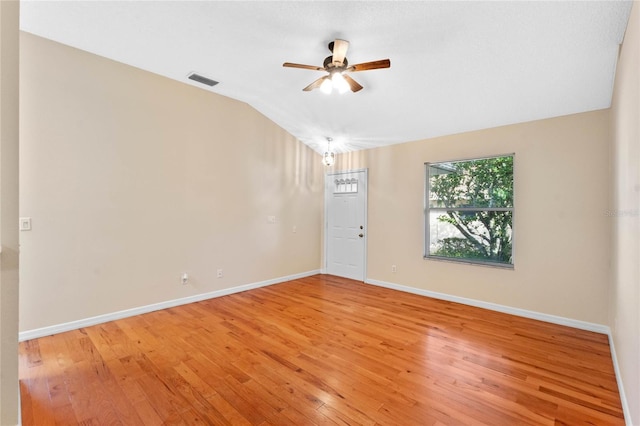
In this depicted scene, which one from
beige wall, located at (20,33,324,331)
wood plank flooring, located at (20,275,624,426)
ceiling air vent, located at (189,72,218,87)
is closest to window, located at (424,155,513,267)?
wood plank flooring, located at (20,275,624,426)

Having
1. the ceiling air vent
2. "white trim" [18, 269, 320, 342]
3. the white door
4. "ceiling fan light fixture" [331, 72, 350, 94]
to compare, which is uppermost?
the ceiling air vent

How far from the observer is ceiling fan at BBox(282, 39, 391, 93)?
255 centimetres

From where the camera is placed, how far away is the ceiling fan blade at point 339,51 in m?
2.51

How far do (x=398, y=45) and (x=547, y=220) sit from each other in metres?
2.78

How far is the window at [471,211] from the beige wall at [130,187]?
2.75 m

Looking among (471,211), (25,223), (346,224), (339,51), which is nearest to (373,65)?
(339,51)

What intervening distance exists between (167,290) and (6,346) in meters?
2.42

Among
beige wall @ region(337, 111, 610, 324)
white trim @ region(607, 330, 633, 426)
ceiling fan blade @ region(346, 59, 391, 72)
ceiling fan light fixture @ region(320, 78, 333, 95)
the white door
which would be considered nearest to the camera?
white trim @ region(607, 330, 633, 426)

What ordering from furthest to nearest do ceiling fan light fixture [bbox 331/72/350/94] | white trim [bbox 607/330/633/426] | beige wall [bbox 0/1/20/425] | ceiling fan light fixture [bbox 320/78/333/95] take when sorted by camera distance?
ceiling fan light fixture [bbox 320/78/333/95] < ceiling fan light fixture [bbox 331/72/350/94] < white trim [bbox 607/330/633/426] < beige wall [bbox 0/1/20/425]

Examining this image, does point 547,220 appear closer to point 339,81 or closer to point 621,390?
point 621,390

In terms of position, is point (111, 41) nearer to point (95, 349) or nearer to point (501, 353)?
point (95, 349)

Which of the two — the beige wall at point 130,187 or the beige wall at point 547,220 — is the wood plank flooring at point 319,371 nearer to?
the beige wall at point 547,220

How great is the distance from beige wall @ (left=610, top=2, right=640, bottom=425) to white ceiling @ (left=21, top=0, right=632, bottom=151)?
0.43 metres

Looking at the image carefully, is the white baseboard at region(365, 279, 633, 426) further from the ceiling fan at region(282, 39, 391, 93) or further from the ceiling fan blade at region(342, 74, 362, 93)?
the ceiling fan blade at region(342, 74, 362, 93)
